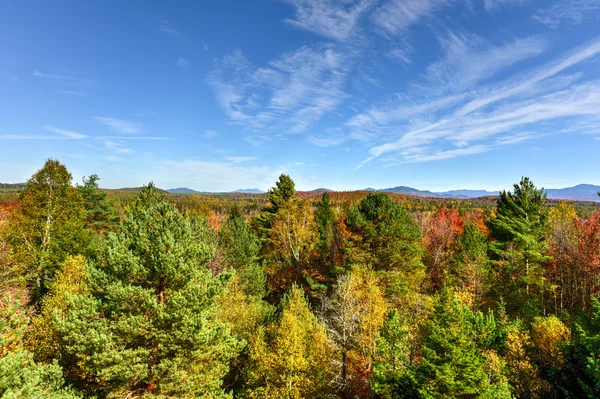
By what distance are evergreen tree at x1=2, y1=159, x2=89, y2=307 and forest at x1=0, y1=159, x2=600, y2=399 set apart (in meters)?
0.12

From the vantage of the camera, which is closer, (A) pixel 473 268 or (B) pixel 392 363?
(B) pixel 392 363

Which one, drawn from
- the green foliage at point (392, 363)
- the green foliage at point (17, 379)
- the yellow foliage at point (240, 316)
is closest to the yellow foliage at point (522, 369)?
the green foliage at point (392, 363)

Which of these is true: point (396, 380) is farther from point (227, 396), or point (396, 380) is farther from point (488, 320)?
point (488, 320)

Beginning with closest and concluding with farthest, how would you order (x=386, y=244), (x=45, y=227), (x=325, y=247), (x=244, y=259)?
1. (x=45, y=227)
2. (x=386, y=244)
3. (x=244, y=259)
4. (x=325, y=247)

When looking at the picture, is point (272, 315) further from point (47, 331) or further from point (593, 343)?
point (593, 343)

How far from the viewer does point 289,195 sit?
1561 inches

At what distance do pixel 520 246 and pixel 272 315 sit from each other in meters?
22.6

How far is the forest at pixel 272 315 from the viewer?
34.4ft

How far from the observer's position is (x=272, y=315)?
20.4 m

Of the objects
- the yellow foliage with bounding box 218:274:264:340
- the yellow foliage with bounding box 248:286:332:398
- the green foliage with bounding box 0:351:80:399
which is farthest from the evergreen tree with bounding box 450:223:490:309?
the green foliage with bounding box 0:351:80:399

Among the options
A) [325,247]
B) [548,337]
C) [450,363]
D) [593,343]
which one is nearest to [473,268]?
[548,337]

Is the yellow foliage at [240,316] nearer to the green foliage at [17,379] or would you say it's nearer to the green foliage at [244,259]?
the green foliage at [244,259]

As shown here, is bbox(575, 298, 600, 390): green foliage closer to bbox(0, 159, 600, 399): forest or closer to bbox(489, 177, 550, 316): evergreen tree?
bbox(0, 159, 600, 399): forest

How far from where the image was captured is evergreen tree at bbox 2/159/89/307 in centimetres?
2295
